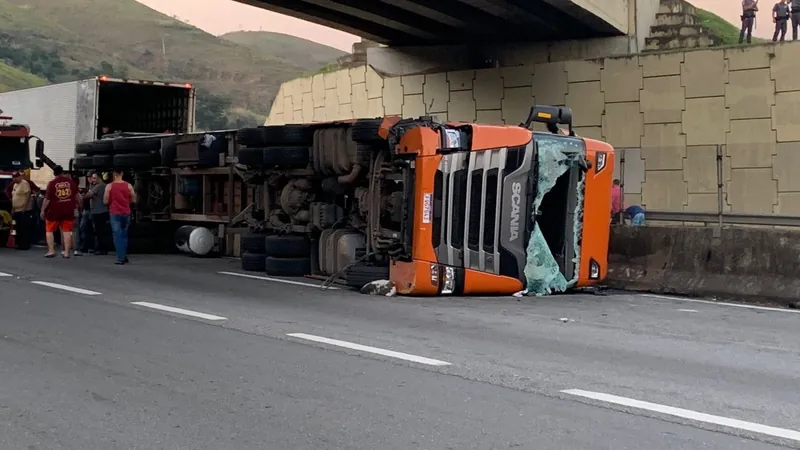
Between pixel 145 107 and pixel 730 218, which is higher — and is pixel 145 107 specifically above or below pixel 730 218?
above

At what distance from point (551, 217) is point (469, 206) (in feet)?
3.99

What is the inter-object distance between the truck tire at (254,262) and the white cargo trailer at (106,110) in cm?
712

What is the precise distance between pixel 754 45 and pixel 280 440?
1829 centimetres

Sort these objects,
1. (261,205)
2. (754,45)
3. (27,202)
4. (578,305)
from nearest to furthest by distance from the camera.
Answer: (578,305) < (261,205) < (27,202) < (754,45)

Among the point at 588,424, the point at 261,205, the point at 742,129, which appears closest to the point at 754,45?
the point at 742,129

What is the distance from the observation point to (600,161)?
12.4m

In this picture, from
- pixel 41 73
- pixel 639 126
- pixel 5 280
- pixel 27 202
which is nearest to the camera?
pixel 5 280

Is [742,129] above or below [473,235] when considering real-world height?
above

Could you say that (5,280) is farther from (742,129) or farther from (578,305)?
(742,129)

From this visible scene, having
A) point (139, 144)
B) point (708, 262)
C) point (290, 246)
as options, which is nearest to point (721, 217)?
point (708, 262)

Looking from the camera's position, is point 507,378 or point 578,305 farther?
point 578,305

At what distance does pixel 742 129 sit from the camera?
21.1 meters

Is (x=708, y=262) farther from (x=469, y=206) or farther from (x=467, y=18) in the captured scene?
(x=467, y=18)

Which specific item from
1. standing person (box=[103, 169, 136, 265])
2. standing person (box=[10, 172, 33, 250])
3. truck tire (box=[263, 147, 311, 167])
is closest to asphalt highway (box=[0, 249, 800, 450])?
truck tire (box=[263, 147, 311, 167])
